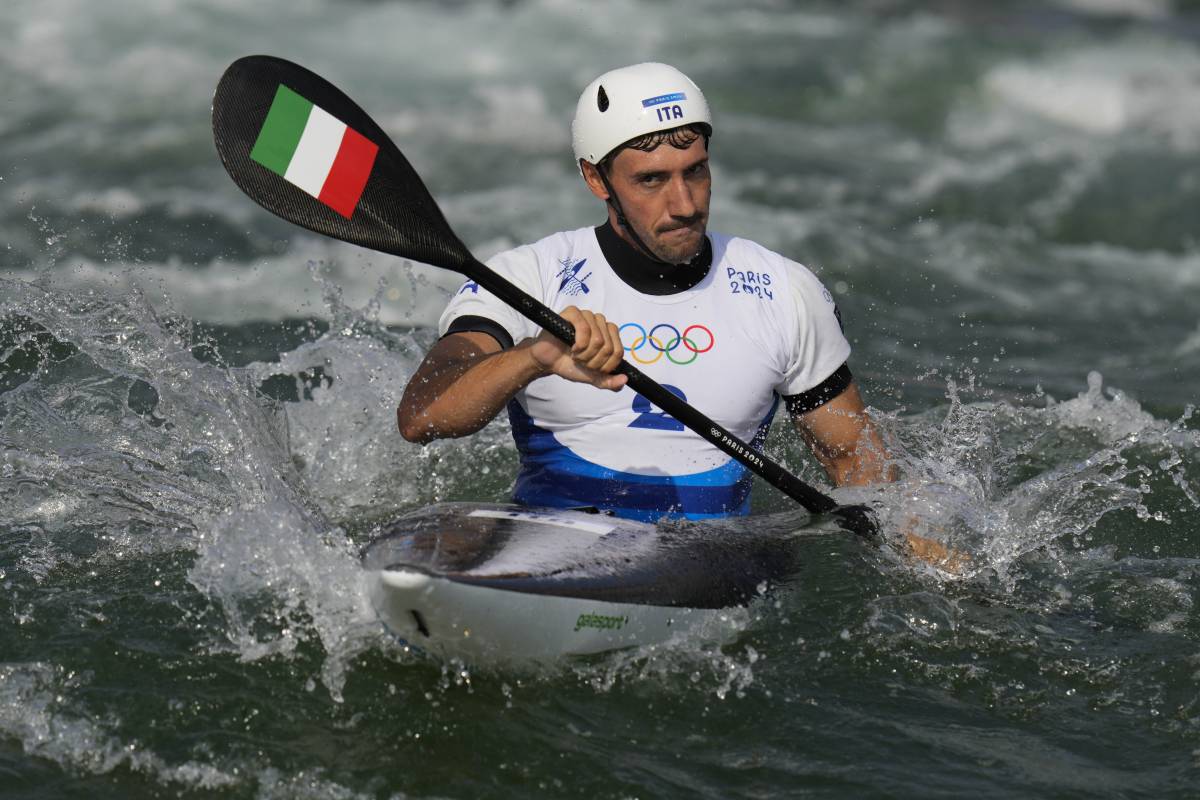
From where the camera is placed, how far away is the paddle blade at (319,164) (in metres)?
4.27

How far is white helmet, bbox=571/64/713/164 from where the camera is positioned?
14.3 feet

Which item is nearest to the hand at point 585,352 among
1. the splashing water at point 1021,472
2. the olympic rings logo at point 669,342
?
the olympic rings logo at point 669,342

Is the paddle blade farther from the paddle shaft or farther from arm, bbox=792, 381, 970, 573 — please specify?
arm, bbox=792, 381, 970, 573

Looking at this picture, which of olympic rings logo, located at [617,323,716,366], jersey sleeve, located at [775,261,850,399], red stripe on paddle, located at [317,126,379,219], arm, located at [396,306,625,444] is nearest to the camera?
arm, located at [396,306,625,444]

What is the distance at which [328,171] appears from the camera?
4379mm

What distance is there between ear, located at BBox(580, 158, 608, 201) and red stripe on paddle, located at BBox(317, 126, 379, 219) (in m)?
0.65

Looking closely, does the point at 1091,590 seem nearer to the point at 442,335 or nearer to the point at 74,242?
the point at 442,335

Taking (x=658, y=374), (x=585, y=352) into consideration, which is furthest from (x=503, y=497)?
(x=585, y=352)

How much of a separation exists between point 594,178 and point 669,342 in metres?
0.56

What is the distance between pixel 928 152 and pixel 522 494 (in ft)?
31.2

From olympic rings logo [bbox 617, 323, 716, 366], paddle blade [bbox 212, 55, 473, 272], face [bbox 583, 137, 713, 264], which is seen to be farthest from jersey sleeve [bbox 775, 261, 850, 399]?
paddle blade [bbox 212, 55, 473, 272]

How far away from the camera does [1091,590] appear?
487cm

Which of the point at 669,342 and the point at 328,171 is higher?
the point at 328,171

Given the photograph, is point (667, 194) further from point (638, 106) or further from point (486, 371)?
point (486, 371)
